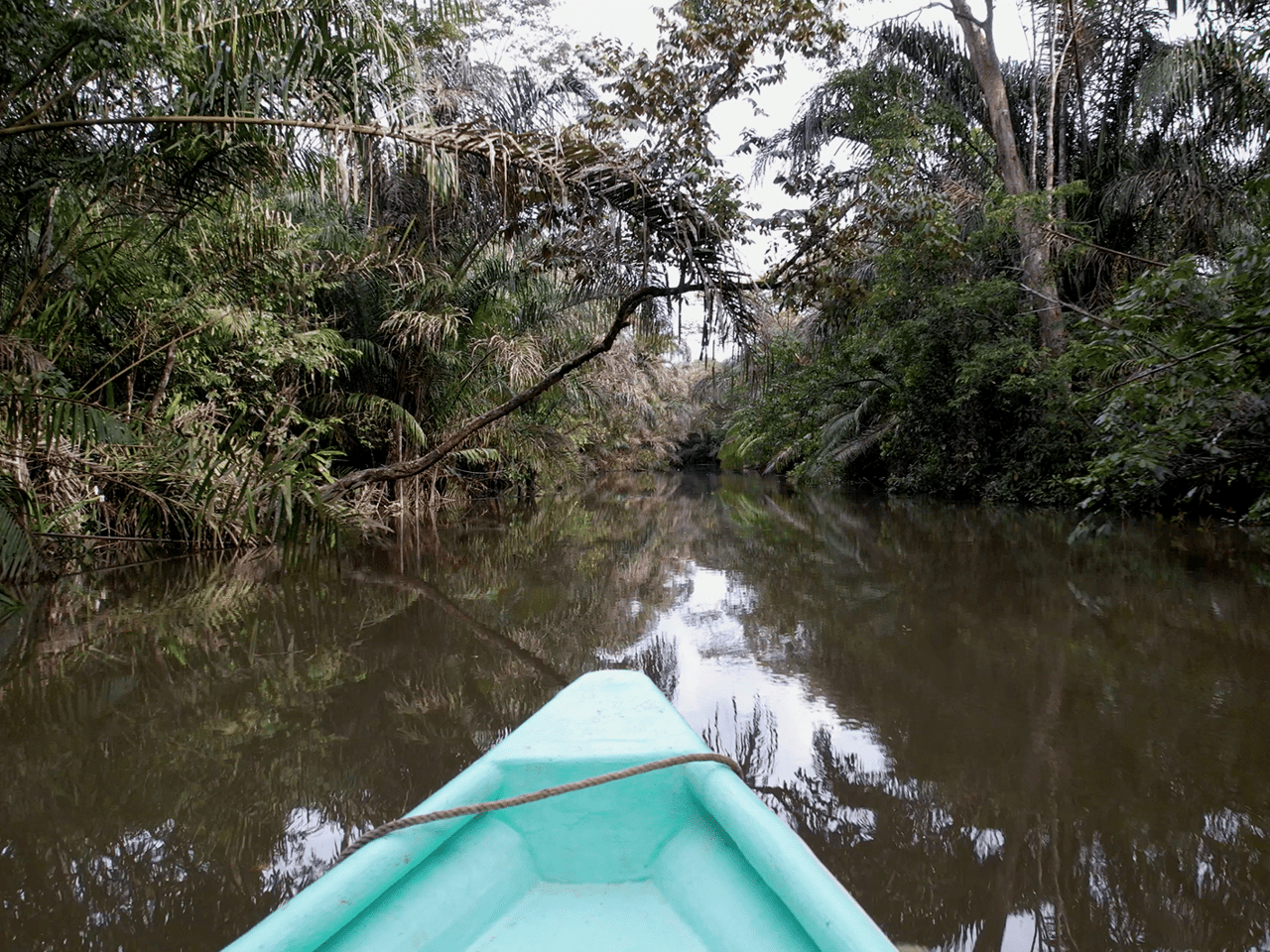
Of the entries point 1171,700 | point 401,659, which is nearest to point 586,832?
point 401,659

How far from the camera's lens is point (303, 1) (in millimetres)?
4266

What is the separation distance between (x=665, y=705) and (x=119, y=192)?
464 centimetres

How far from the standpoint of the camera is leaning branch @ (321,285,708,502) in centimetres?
575

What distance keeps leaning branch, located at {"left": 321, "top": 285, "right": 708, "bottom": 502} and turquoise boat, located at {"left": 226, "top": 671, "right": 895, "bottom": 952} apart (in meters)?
4.18

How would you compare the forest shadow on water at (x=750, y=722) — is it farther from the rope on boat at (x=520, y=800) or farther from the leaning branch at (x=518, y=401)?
the leaning branch at (x=518, y=401)

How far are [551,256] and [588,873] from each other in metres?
5.02

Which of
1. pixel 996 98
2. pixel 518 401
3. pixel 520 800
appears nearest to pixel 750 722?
pixel 520 800

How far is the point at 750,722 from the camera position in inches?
114

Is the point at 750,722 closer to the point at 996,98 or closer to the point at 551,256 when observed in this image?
the point at 551,256

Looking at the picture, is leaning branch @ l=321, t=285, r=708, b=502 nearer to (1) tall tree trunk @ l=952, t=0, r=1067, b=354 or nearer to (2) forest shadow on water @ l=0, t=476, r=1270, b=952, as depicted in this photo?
(2) forest shadow on water @ l=0, t=476, r=1270, b=952

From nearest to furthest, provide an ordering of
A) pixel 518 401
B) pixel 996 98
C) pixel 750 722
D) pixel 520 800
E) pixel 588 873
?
1. pixel 520 800
2. pixel 588 873
3. pixel 750 722
4. pixel 518 401
5. pixel 996 98

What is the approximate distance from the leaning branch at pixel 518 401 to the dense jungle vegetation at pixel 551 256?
35 mm

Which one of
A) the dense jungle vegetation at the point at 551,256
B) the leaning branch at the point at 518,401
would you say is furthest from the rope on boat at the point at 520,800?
the leaning branch at the point at 518,401

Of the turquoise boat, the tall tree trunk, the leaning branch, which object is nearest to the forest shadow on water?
the turquoise boat
